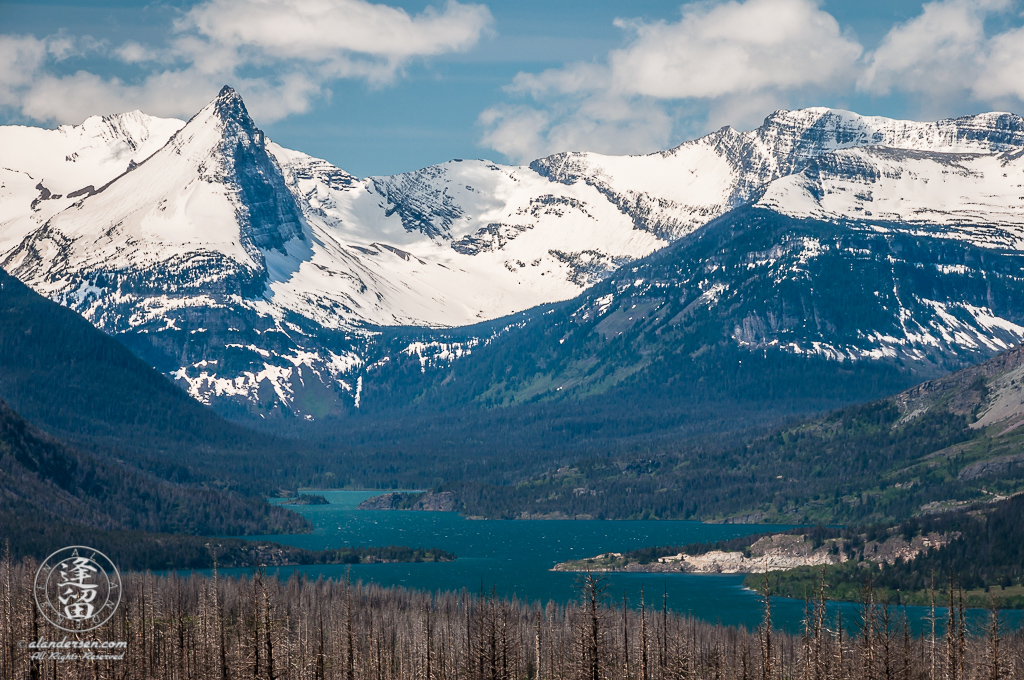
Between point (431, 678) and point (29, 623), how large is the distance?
4556 centimetres

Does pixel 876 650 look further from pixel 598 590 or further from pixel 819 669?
pixel 598 590

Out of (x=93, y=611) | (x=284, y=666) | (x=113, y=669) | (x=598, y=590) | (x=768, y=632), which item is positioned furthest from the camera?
(x=93, y=611)

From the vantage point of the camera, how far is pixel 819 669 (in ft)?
590

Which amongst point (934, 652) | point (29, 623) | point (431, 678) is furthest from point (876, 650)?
point (29, 623)

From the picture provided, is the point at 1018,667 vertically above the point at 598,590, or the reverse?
the point at 598,590

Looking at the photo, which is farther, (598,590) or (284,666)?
(284,666)

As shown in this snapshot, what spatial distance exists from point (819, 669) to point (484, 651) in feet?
120

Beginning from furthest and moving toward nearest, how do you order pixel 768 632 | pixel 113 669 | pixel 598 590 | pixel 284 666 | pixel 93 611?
pixel 93 611, pixel 113 669, pixel 284 666, pixel 768 632, pixel 598 590

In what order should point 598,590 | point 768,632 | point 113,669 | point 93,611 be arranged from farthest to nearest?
point 93,611 → point 113,669 → point 768,632 → point 598,590

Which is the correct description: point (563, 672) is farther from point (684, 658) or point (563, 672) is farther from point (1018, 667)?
point (1018, 667)

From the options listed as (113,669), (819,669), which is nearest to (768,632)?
(819,669)

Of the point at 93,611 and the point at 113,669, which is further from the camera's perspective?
the point at 93,611

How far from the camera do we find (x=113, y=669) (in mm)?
183250

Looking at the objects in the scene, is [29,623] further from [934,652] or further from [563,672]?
[934,652]
